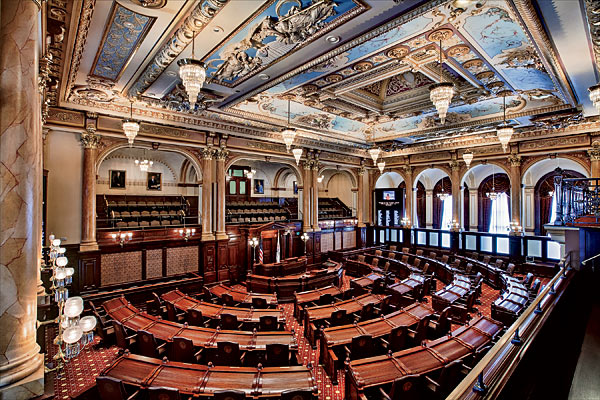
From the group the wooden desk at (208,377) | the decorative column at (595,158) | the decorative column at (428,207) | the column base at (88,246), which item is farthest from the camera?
the decorative column at (428,207)

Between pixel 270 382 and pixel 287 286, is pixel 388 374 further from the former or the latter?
pixel 287 286

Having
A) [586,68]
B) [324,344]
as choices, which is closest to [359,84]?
[586,68]

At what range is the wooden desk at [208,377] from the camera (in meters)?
3.64

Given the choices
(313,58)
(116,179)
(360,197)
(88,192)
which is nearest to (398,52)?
(313,58)

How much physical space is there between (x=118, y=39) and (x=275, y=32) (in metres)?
2.73

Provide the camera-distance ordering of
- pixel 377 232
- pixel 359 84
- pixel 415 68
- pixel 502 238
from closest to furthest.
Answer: pixel 415 68
pixel 359 84
pixel 502 238
pixel 377 232

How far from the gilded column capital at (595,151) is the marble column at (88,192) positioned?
16.9 meters

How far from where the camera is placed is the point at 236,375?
3.96 m

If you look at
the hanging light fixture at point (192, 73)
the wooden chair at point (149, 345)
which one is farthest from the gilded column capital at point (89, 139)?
the wooden chair at point (149, 345)

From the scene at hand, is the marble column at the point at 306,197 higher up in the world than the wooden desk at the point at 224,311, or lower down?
higher up

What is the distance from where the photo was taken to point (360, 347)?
498cm

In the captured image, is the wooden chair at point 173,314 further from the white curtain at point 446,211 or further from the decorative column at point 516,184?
the white curtain at point 446,211

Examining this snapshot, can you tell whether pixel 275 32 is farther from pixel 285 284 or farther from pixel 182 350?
pixel 285 284

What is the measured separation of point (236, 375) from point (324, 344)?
192 cm
